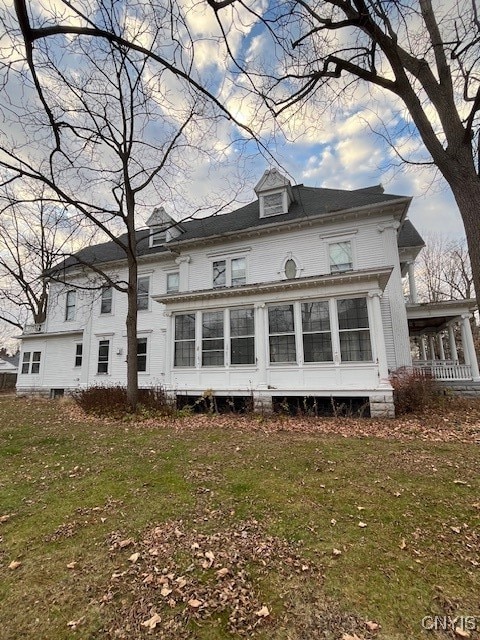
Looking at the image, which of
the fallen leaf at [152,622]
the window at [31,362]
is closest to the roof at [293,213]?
the window at [31,362]

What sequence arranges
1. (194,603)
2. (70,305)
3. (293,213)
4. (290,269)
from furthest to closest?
(70,305) < (293,213) < (290,269) < (194,603)

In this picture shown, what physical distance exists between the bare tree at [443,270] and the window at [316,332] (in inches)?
883

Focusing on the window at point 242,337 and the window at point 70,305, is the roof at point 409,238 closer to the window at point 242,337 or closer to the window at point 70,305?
the window at point 242,337

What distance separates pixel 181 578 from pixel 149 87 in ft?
19.5

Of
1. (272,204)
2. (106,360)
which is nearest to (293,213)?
(272,204)

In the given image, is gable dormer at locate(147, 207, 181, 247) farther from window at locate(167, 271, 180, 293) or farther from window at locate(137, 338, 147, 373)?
window at locate(137, 338, 147, 373)

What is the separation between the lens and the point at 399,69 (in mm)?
4266

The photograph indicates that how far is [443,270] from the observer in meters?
28.7

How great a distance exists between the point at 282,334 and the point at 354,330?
2288 mm

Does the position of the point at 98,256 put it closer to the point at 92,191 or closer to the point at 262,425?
the point at 92,191

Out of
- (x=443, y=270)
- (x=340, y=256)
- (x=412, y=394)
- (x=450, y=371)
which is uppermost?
(x=443, y=270)

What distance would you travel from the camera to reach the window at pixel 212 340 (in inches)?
448

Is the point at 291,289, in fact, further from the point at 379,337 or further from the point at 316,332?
the point at 379,337

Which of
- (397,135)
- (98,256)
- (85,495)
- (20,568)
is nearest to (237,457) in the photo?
(85,495)
